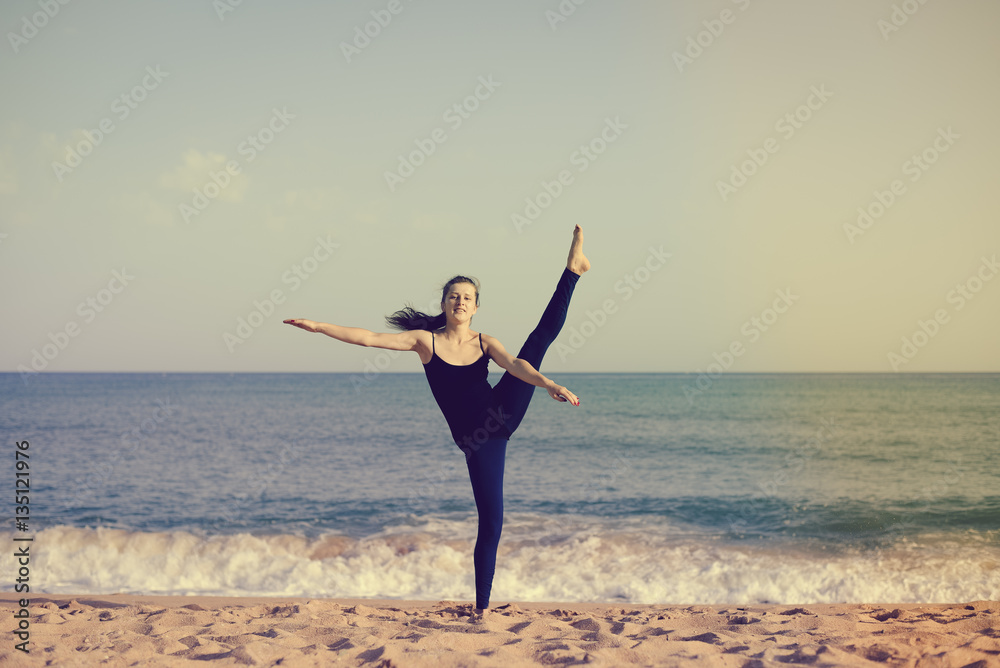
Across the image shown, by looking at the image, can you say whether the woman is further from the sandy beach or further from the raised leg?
the sandy beach

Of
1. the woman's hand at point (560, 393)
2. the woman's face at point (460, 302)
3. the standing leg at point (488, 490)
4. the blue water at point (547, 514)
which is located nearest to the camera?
the woman's hand at point (560, 393)

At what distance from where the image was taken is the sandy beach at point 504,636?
11.6ft

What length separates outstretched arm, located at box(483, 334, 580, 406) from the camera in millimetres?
3949

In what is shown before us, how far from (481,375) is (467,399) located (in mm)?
201

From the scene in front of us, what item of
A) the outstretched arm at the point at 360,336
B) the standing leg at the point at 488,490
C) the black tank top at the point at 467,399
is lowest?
the standing leg at the point at 488,490

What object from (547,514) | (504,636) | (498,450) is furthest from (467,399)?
(547,514)

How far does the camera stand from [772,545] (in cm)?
934

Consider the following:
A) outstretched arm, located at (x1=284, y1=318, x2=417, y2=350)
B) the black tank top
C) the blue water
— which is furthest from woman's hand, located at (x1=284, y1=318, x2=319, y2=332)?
the blue water

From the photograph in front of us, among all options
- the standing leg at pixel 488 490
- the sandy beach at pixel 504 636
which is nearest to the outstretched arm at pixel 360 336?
the standing leg at pixel 488 490

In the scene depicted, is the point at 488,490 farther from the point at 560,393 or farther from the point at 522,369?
the point at 560,393

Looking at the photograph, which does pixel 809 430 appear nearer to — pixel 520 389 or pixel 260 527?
pixel 260 527

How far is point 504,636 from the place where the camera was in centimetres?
399

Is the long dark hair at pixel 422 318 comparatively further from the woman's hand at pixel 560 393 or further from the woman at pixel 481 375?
the woman's hand at pixel 560 393

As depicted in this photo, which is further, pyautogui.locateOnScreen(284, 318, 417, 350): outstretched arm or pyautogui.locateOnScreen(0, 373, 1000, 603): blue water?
pyautogui.locateOnScreen(0, 373, 1000, 603): blue water
